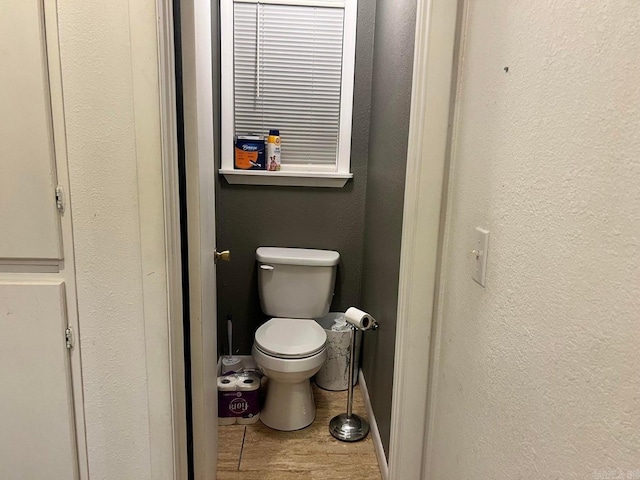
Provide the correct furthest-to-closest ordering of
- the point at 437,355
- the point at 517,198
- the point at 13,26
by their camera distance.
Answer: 1. the point at 437,355
2. the point at 13,26
3. the point at 517,198

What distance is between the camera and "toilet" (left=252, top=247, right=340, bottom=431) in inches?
80.5

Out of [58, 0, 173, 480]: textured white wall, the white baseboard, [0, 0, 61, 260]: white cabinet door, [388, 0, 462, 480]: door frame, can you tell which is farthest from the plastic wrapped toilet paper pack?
[0, 0, 61, 260]: white cabinet door

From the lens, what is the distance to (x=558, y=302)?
2.18ft

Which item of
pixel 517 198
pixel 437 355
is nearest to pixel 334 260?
pixel 437 355

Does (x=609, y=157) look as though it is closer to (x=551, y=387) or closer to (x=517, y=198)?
(x=517, y=198)

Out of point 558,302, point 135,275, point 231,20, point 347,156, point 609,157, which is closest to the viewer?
point 609,157

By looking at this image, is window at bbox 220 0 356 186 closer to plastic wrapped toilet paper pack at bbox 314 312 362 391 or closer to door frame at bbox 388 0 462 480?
plastic wrapped toilet paper pack at bbox 314 312 362 391

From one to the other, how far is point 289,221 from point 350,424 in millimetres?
1135

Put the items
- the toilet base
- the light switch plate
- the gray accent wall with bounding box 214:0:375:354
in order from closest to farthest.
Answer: the light switch plate, the toilet base, the gray accent wall with bounding box 214:0:375:354

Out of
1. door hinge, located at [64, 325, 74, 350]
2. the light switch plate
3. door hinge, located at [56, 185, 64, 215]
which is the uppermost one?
door hinge, located at [56, 185, 64, 215]

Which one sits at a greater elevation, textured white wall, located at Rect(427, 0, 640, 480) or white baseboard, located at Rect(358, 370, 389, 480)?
textured white wall, located at Rect(427, 0, 640, 480)

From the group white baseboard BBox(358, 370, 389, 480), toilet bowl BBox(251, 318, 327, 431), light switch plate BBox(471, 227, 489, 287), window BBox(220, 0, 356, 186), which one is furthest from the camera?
window BBox(220, 0, 356, 186)

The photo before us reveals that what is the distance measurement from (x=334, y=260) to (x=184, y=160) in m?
1.24

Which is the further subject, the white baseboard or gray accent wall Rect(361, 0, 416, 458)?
the white baseboard
